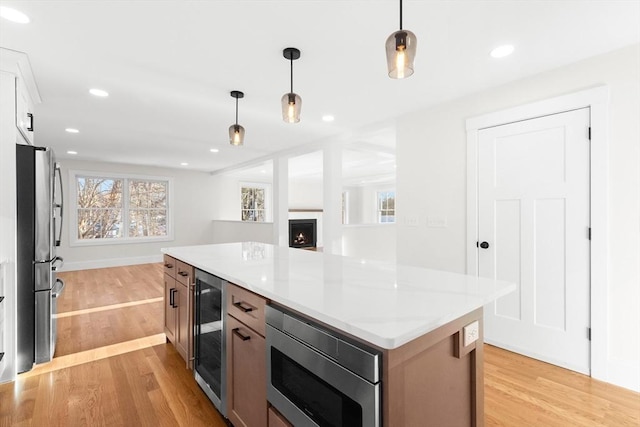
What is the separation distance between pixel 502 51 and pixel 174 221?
7495mm

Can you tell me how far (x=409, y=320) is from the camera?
0.95m

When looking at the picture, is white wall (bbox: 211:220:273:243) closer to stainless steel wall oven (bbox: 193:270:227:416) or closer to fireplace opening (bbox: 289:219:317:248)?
fireplace opening (bbox: 289:219:317:248)

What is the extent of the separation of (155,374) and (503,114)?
139 inches

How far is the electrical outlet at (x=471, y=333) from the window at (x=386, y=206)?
9.83 meters

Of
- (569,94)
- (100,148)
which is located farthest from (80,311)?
(569,94)

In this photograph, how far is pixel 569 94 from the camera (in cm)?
237

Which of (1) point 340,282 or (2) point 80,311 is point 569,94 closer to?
(1) point 340,282

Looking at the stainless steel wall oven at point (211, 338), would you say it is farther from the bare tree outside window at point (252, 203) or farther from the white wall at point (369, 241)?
the bare tree outside window at point (252, 203)

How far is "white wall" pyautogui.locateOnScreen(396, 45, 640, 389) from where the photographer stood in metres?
2.11

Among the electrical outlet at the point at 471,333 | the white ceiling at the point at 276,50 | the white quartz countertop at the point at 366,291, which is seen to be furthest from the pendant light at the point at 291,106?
the electrical outlet at the point at 471,333

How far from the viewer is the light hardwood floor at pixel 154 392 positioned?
1.81 m

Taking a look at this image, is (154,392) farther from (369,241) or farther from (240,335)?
(369,241)

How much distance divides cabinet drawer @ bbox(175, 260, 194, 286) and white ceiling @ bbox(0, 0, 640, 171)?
1.53 m

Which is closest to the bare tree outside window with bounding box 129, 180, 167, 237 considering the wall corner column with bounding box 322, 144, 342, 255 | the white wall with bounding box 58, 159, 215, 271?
the white wall with bounding box 58, 159, 215, 271
